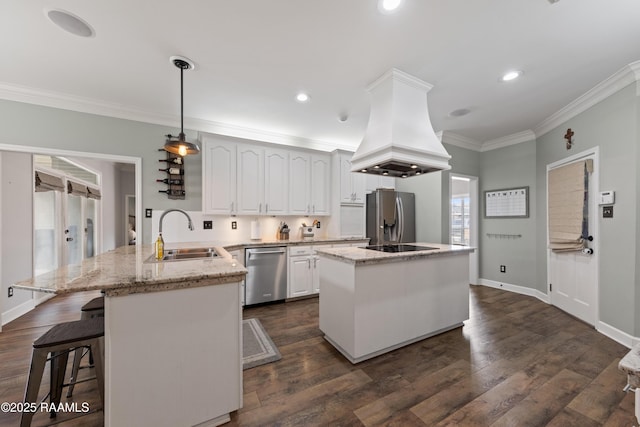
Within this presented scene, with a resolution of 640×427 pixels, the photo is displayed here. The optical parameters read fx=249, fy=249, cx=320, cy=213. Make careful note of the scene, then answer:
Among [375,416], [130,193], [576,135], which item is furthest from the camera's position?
[130,193]

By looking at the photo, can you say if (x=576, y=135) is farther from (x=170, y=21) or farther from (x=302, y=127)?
(x=170, y=21)

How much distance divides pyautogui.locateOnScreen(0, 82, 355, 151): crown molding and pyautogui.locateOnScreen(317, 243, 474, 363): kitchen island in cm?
244

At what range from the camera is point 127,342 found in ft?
3.99

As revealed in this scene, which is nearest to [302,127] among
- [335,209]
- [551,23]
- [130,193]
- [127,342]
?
[335,209]

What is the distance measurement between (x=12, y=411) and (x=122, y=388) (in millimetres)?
1111

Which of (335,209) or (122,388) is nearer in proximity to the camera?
(122,388)

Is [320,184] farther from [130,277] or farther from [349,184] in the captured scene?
[130,277]

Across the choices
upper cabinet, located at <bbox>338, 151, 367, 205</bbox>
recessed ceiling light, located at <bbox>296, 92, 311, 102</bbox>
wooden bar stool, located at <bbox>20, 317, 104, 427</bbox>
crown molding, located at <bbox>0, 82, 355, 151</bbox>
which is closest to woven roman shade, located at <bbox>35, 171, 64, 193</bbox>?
crown molding, located at <bbox>0, 82, 355, 151</bbox>

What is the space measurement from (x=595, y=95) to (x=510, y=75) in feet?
4.02

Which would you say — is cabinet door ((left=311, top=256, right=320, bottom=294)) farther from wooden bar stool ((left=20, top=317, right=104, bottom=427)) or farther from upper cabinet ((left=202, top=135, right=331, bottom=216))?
wooden bar stool ((left=20, top=317, right=104, bottom=427))

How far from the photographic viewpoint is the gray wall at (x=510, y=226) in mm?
3963

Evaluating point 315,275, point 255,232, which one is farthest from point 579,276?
point 255,232

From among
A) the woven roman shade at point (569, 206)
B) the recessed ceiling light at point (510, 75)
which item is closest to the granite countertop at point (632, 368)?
the recessed ceiling light at point (510, 75)

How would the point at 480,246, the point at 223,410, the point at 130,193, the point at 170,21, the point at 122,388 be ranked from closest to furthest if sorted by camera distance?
the point at 122,388 < the point at 223,410 < the point at 170,21 < the point at 480,246 < the point at 130,193
